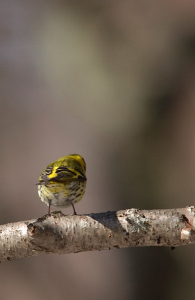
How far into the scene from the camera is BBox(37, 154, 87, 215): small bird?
1.49 meters

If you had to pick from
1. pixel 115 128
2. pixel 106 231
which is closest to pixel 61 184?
pixel 106 231

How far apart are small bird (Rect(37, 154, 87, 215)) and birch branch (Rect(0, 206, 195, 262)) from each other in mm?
333

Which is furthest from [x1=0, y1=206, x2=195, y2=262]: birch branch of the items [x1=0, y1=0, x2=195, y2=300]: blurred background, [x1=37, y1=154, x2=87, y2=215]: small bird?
[x1=0, y1=0, x2=195, y2=300]: blurred background

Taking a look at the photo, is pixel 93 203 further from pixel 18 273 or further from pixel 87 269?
pixel 18 273

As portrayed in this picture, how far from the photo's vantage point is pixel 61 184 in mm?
1522

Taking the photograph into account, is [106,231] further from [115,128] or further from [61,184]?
[115,128]

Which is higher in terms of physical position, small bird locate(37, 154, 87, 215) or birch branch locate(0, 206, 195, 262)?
small bird locate(37, 154, 87, 215)

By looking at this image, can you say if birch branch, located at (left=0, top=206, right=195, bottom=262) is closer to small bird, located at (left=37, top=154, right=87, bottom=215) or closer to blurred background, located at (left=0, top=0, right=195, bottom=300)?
small bird, located at (left=37, top=154, right=87, bottom=215)

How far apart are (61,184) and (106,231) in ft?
1.49

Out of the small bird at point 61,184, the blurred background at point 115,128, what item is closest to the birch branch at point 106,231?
the small bird at point 61,184

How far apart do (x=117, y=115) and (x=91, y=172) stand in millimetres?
666

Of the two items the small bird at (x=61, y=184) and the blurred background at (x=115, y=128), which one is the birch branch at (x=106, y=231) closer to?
the small bird at (x=61, y=184)

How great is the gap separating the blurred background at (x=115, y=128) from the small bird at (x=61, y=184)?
1.36 metres

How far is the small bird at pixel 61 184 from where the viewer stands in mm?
1487
